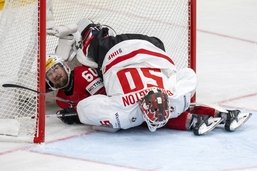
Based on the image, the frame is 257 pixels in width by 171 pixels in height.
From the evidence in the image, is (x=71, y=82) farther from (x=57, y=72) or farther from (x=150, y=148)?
(x=150, y=148)

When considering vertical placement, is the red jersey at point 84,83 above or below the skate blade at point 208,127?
above

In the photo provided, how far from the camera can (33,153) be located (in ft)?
16.5

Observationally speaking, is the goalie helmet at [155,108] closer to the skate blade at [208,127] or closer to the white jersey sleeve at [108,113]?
the white jersey sleeve at [108,113]

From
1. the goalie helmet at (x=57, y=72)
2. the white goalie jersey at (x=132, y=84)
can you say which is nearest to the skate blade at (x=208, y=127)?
the white goalie jersey at (x=132, y=84)

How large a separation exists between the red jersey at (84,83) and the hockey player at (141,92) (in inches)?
1.9

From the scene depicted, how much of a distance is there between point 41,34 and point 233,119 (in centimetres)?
107

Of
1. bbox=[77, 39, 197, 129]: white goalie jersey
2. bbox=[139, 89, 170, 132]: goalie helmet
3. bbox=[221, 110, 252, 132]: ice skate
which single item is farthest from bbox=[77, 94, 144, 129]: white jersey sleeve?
bbox=[221, 110, 252, 132]: ice skate

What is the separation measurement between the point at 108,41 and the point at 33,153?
0.85 m

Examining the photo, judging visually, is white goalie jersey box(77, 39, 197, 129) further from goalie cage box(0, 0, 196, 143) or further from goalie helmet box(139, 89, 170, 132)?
goalie cage box(0, 0, 196, 143)

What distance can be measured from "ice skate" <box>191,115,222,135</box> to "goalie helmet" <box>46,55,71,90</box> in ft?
2.28

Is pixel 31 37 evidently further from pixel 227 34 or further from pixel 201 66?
pixel 227 34

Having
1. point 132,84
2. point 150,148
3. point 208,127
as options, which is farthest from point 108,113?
point 208,127

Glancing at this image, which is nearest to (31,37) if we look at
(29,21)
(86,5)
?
(29,21)

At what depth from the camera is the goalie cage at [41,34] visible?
514 cm
